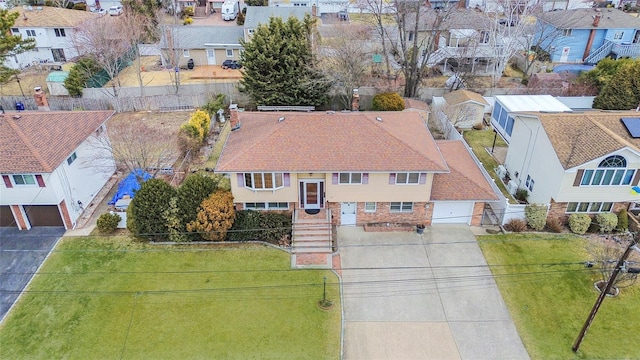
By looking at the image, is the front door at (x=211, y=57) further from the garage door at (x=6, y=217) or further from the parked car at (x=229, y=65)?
the garage door at (x=6, y=217)

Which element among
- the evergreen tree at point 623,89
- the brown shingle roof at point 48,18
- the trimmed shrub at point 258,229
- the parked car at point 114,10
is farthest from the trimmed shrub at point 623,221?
the parked car at point 114,10

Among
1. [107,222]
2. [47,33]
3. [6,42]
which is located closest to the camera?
[107,222]

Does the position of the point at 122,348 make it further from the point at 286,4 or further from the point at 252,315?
the point at 286,4

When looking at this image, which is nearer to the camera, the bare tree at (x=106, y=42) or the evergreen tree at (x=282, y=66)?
the evergreen tree at (x=282, y=66)

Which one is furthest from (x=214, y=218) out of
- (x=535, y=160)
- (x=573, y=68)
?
(x=573, y=68)

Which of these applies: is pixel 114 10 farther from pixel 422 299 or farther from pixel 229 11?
pixel 422 299

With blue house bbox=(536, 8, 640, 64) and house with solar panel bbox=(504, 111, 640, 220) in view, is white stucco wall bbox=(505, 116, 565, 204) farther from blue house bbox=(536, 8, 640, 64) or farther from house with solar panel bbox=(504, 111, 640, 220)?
blue house bbox=(536, 8, 640, 64)

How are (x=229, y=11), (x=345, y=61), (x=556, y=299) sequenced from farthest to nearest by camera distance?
(x=229, y=11)
(x=345, y=61)
(x=556, y=299)
